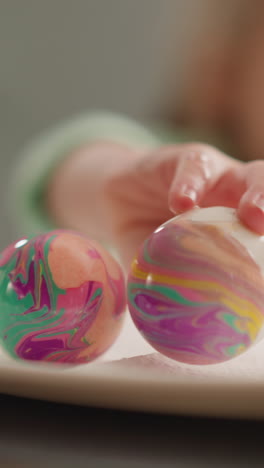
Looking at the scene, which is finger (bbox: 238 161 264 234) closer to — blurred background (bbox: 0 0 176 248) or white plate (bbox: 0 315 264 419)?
white plate (bbox: 0 315 264 419)

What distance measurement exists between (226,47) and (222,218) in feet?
4.17

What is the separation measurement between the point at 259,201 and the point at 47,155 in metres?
0.90

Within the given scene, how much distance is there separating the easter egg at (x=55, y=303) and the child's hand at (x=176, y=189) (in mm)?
95

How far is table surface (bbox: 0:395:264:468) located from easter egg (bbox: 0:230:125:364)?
2.8 inches

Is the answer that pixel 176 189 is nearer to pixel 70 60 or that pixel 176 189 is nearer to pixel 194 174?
pixel 194 174

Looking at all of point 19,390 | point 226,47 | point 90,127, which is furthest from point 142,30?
point 19,390

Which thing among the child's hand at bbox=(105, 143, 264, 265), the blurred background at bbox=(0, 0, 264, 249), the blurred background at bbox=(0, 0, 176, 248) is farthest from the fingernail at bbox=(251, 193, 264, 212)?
the blurred background at bbox=(0, 0, 176, 248)

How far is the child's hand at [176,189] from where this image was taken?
428 millimetres

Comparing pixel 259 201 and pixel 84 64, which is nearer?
pixel 259 201

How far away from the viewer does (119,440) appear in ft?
0.98

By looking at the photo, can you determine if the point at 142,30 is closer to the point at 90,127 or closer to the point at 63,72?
the point at 63,72

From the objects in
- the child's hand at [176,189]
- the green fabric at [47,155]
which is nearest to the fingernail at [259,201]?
the child's hand at [176,189]

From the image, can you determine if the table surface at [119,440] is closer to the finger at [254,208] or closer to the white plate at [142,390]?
the white plate at [142,390]

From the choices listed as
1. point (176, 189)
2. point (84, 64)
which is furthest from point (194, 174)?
point (84, 64)
